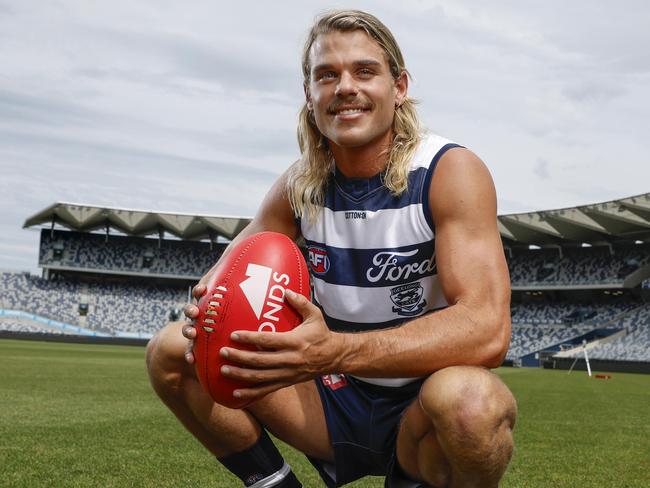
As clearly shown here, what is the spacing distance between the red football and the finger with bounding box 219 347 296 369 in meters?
0.07

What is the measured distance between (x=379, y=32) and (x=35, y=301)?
4857cm

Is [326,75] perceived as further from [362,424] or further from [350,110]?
[362,424]

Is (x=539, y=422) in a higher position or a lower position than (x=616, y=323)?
higher

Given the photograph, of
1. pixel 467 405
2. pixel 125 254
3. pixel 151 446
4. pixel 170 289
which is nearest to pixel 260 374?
pixel 467 405

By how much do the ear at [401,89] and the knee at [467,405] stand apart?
1148mm

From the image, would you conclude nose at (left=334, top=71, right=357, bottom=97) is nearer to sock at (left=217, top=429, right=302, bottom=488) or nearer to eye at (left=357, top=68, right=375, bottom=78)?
eye at (left=357, top=68, right=375, bottom=78)

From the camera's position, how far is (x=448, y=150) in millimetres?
2682

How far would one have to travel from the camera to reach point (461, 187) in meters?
2.53

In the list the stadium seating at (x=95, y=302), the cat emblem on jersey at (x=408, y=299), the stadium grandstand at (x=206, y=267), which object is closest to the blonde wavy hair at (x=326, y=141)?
the cat emblem on jersey at (x=408, y=299)

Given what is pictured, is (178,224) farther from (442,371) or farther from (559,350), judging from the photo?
(442,371)

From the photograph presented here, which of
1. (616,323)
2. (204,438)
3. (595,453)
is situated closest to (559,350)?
(616,323)

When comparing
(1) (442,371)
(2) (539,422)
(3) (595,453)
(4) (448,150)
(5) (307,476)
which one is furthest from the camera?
(2) (539,422)

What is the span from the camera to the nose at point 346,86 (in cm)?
264

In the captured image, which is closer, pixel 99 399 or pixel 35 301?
pixel 99 399
